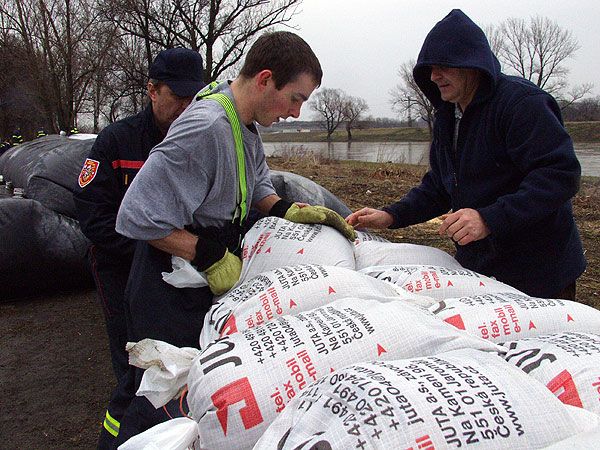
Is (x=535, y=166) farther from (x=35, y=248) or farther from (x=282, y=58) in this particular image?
(x=35, y=248)

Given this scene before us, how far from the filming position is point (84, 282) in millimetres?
4648

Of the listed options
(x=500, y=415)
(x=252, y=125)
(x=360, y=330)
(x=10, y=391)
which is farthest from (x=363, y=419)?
(x=10, y=391)

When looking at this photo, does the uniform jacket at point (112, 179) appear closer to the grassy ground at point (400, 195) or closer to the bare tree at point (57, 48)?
the grassy ground at point (400, 195)

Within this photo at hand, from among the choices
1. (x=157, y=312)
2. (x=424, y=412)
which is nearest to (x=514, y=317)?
(x=424, y=412)

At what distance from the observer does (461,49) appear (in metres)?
1.79

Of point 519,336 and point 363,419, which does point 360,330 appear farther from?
point 519,336

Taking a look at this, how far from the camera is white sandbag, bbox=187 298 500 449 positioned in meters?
1.08

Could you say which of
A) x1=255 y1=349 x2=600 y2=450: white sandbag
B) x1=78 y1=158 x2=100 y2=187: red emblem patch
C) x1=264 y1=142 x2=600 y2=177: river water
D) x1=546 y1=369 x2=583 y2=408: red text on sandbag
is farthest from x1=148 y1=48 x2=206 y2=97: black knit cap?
x1=264 y1=142 x2=600 y2=177: river water

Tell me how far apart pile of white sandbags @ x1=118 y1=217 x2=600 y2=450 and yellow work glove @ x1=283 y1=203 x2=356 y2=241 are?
22cm

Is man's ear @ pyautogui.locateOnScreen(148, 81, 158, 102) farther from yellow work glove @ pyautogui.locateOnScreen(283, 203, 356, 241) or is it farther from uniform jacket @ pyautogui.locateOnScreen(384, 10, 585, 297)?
uniform jacket @ pyautogui.locateOnScreen(384, 10, 585, 297)

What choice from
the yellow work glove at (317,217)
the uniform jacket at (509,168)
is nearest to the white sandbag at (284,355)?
the uniform jacket at (509,168)

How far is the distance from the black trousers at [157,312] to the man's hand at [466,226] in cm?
81

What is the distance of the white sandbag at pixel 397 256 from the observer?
6.84 feet

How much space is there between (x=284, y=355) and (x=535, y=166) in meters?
1.07
